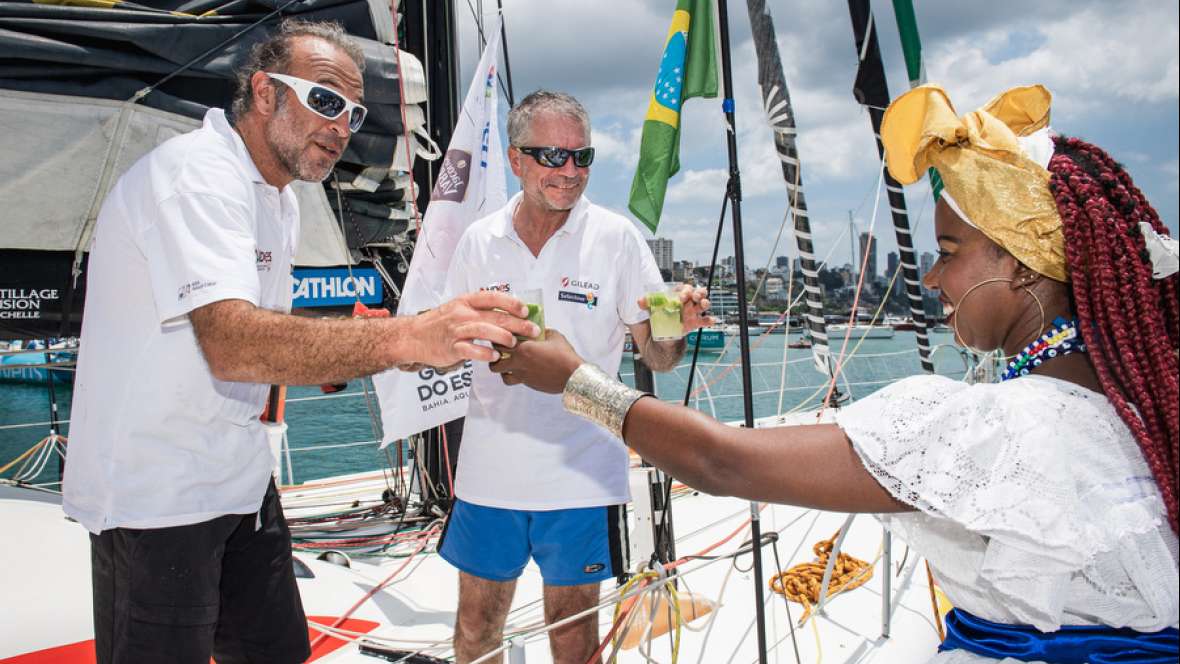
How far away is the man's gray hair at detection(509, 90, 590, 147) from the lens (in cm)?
235

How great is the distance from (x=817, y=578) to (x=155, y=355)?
8.92 feet

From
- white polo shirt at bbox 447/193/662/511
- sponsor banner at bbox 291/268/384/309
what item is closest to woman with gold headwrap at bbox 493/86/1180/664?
white polo shirt at bbox 447/193/662/511

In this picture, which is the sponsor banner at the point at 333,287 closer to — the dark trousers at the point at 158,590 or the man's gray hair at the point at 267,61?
the man's gray hair at the point at 267,61

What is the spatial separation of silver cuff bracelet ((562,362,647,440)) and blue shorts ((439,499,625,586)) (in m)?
0.89

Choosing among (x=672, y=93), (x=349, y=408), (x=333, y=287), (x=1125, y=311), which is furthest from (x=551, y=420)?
Answer: (x=349, y=408)

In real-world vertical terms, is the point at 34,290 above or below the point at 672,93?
below

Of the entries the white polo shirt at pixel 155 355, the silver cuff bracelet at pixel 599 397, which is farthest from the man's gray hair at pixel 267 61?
the silver cuff bracelet at pixel 599 397

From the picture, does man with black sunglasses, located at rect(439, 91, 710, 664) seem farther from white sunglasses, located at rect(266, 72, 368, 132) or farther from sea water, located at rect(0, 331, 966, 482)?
sea water, located at rect(0, 331, 966, 482)

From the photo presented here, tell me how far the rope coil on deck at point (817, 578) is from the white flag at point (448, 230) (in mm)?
1757

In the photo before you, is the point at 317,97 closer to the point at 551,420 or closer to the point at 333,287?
the point at 551,420

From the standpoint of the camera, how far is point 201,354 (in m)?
1.59

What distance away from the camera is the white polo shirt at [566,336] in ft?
7.18

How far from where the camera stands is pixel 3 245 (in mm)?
2914

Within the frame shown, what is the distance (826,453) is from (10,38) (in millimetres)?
3182
